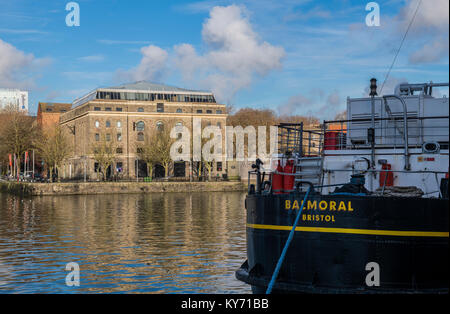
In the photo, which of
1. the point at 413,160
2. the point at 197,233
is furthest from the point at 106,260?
the point at 413,160

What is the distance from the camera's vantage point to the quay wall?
262ft

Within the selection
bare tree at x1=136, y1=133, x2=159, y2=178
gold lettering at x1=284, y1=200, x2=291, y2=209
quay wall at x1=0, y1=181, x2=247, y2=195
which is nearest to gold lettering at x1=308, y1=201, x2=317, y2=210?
gold lettering at x1=284, y1=200, x2=291, y2=209

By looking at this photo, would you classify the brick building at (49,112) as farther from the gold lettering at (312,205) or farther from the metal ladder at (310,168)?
the gold lettering at (312,205)

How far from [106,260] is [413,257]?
47.8 ft

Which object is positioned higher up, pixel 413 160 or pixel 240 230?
pixel 413 160

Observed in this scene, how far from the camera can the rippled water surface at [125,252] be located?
64.6 feet

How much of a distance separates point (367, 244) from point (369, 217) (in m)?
0.60

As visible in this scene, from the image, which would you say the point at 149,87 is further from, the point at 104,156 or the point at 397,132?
the point at 397,132

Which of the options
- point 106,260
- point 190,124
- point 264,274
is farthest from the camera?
point 190,124

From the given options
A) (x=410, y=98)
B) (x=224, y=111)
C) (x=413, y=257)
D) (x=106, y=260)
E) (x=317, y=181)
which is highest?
(x=224, y=111)

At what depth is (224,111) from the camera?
120562 mm

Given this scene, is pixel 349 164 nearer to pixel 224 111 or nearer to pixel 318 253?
pixel 318 253

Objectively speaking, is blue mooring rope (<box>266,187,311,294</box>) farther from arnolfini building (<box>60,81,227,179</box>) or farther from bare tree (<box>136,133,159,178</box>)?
arnolfini building (<box>60,81,227,179</box>)

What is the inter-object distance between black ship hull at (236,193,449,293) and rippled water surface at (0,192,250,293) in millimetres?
4891
